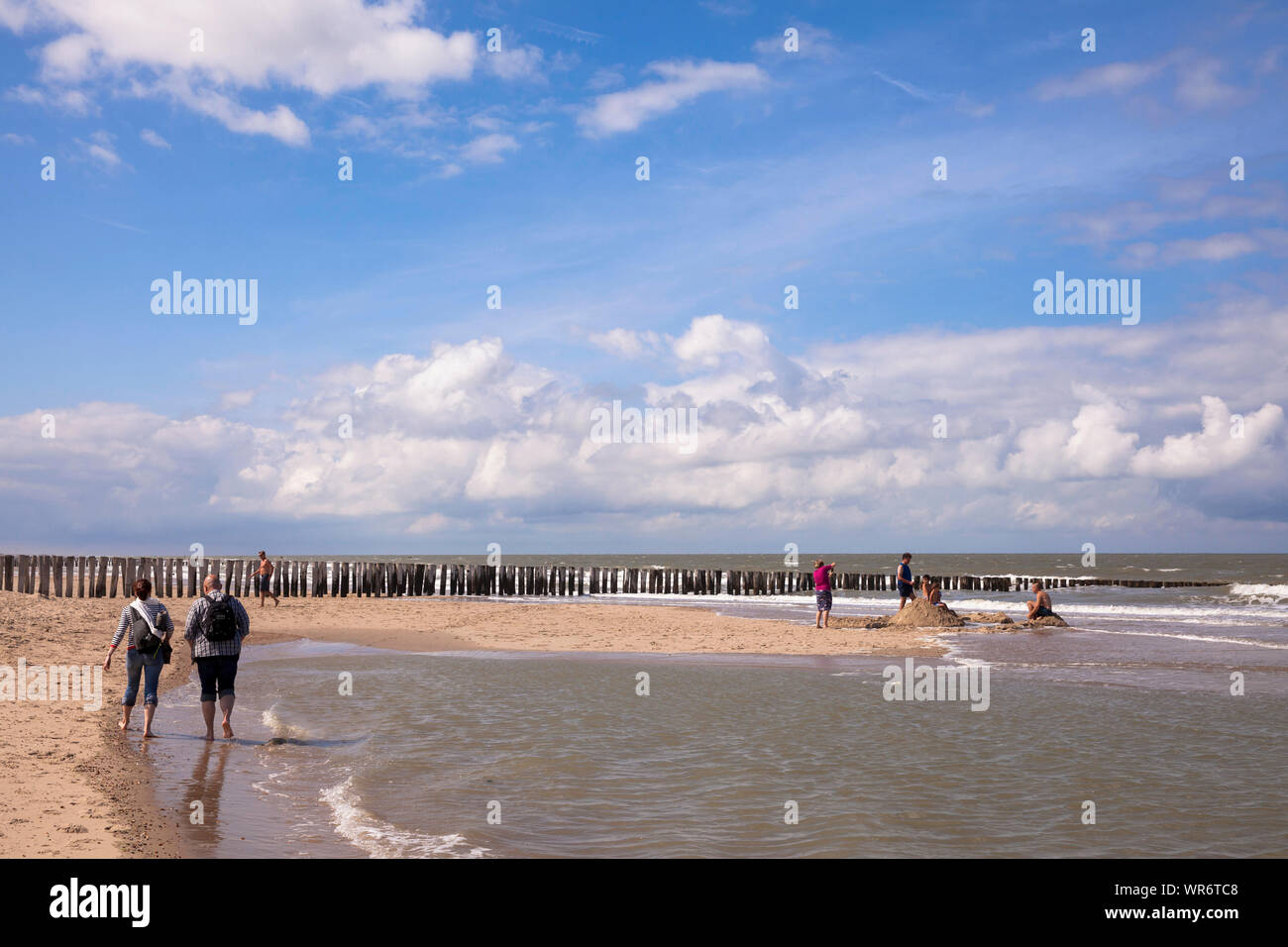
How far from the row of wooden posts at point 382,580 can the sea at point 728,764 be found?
733 inches

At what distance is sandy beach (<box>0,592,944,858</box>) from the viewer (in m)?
6.92

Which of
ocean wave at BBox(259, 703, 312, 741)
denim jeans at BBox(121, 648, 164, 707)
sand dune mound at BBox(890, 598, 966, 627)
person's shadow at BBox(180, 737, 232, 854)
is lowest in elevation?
sand dune mound at BBox(890, 598, 966, 627)

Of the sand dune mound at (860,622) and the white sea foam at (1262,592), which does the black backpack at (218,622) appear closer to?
the sand dune mound at (860,622)

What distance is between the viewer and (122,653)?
17719 millimetres

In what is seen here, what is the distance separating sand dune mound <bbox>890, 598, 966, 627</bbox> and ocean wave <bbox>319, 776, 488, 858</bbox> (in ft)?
69.0

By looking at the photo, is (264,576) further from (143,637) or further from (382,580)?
(143,637)

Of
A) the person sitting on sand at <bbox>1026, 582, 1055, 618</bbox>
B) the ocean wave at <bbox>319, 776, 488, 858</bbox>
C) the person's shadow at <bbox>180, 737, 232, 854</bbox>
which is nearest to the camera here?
the ocean wave at <bbox>319, 776, 488, 858</bbox>

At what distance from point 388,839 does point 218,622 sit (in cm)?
476

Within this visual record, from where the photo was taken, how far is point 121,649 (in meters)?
18.6

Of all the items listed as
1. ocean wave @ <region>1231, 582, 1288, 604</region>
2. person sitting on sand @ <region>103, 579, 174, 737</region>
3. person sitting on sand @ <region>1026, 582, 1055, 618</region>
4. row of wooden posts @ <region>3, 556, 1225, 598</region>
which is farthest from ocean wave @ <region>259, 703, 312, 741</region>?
ocean wave @ <region>1231, 582, 1288, 604</region>

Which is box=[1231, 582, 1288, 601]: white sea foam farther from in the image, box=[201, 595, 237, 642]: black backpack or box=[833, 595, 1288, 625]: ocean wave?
box=[201, 595, 237, 642]: black backpack

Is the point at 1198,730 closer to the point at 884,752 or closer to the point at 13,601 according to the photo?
the point at 884,752

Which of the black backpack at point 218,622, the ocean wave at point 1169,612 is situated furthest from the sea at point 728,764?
the ocean wave at point 1169,612

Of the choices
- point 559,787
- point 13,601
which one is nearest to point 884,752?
point 559,787
